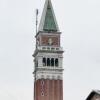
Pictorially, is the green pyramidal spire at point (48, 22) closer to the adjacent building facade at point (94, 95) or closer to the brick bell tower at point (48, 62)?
the brick bell tower at point (48, 62)

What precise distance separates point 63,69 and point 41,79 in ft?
14.1

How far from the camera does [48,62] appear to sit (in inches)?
5032

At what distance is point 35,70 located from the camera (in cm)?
12975

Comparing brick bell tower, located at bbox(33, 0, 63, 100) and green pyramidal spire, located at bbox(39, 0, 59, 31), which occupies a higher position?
green pyramidal spire, located at bbox(39, 0, 59, 31)

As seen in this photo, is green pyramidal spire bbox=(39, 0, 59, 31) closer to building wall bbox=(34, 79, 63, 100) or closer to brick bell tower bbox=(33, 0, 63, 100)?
brick bell tower bbox=(33, 0, 63, 100)

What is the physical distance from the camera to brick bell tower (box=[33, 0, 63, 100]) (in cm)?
12694

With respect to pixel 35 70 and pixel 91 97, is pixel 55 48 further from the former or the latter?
pixel 91 97

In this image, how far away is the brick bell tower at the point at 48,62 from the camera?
127m

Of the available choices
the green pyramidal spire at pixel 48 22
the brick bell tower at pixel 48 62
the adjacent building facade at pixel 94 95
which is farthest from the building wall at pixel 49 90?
the adjacent building facade at pixel 94 95

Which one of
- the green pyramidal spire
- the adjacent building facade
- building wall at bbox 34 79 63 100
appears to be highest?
the green pyramidal spire

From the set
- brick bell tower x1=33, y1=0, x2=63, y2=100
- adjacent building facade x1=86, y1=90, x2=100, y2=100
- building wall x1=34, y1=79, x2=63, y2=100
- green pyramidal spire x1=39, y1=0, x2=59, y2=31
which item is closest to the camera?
adjacent building facade x1=86, y1=90, x2=100, y2=100

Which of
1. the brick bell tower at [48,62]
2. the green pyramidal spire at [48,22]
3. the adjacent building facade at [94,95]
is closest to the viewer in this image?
the adjacent building facade at [94,95]

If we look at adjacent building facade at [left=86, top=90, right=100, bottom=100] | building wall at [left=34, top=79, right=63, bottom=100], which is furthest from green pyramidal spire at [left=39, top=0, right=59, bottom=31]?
adjacent building facade at [left=86, top=90, right=100, bottom=100]

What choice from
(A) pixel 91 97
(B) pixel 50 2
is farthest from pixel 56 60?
(A) pixel 91 97
